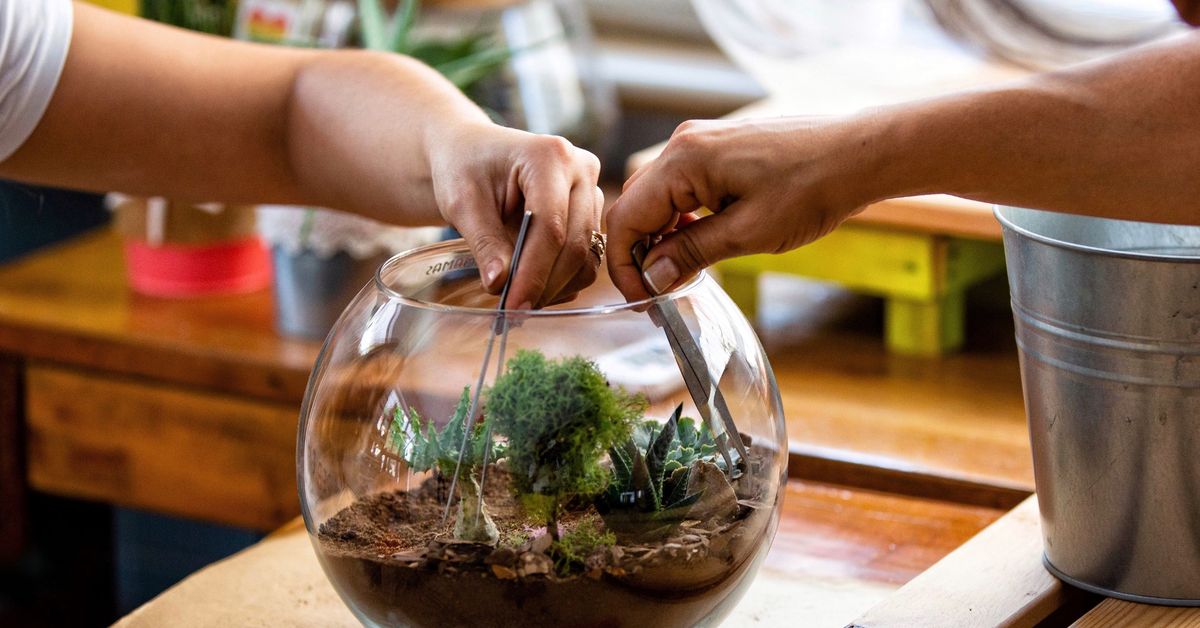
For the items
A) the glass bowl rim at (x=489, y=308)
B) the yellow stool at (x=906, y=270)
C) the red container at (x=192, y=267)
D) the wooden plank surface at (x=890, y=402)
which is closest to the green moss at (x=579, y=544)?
the glass bowl rim at (x=489, y=308)

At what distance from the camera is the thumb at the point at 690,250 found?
777mm

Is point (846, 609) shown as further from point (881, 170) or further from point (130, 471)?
point (130, 471)

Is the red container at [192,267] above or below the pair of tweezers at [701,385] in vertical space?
below

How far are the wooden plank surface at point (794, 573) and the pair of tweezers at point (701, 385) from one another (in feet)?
0.52

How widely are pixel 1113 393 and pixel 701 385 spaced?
0.84 ft

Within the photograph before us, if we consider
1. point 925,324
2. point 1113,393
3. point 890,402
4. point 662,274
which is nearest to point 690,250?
point 662,274

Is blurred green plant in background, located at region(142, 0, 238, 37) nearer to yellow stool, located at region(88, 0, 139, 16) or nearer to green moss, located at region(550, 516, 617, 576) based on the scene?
yellow stool, located at region(88, 0, 139, 16)

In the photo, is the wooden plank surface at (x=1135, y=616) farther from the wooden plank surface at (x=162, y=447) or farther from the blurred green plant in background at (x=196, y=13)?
the blurred green plant in background at (x=196, y=13)

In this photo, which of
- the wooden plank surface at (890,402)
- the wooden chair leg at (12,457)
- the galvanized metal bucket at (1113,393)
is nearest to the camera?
the galvanized metal bucket at (1113,393)

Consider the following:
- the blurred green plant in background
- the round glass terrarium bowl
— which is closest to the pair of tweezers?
the round glass terrarium bowl

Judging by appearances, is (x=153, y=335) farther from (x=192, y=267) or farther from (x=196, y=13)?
(x=196, y=13)

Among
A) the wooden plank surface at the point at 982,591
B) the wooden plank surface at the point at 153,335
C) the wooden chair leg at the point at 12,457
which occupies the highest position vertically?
the wooden plank surface at the point at 982,591

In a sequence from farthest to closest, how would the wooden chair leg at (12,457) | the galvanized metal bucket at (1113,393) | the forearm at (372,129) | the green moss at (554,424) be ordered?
the wooden chair leg at (12,457), the forearm at (372,129), the galvanized metal bucket at (1113,393), the green moss at (554,424)

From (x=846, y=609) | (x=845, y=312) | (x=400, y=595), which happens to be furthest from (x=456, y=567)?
(x=845, y=312)
